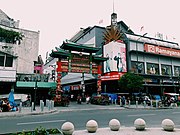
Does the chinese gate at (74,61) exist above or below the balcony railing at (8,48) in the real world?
below

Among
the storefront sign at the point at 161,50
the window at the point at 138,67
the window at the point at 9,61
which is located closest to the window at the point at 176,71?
the storefront sign at the point at 161,50

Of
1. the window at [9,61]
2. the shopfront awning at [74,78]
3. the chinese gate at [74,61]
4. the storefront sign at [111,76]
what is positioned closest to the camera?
the window at [9,61]

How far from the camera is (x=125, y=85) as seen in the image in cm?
2872

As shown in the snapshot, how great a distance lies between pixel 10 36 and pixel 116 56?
20402 millimetres

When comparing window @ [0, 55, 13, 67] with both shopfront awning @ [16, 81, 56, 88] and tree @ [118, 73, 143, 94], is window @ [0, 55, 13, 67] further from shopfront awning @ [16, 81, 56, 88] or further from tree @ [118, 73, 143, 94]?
tree @ [118, 73, 143, 94]

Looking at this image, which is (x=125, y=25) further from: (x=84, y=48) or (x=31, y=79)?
(x=31, y=79)

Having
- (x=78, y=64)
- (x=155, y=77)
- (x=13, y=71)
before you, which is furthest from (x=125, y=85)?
(x=13, y=71)

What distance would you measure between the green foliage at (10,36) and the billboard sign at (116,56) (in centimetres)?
1755

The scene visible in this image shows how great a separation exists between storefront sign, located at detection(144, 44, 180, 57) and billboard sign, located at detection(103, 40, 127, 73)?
6.09 m

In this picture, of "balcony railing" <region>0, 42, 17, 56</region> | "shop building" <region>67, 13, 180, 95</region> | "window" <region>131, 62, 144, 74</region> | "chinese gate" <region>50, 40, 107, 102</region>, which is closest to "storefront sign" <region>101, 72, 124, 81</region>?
"shop building" <region>67, 13, 180, 95</region>

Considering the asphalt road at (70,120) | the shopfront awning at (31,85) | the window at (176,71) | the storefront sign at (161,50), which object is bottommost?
the asphalt road at (70,120)

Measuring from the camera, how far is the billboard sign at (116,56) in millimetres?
34312

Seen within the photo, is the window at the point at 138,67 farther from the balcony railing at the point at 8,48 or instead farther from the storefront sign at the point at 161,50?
the balcony railing at the point at 8,48

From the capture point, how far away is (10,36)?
28.5 m
